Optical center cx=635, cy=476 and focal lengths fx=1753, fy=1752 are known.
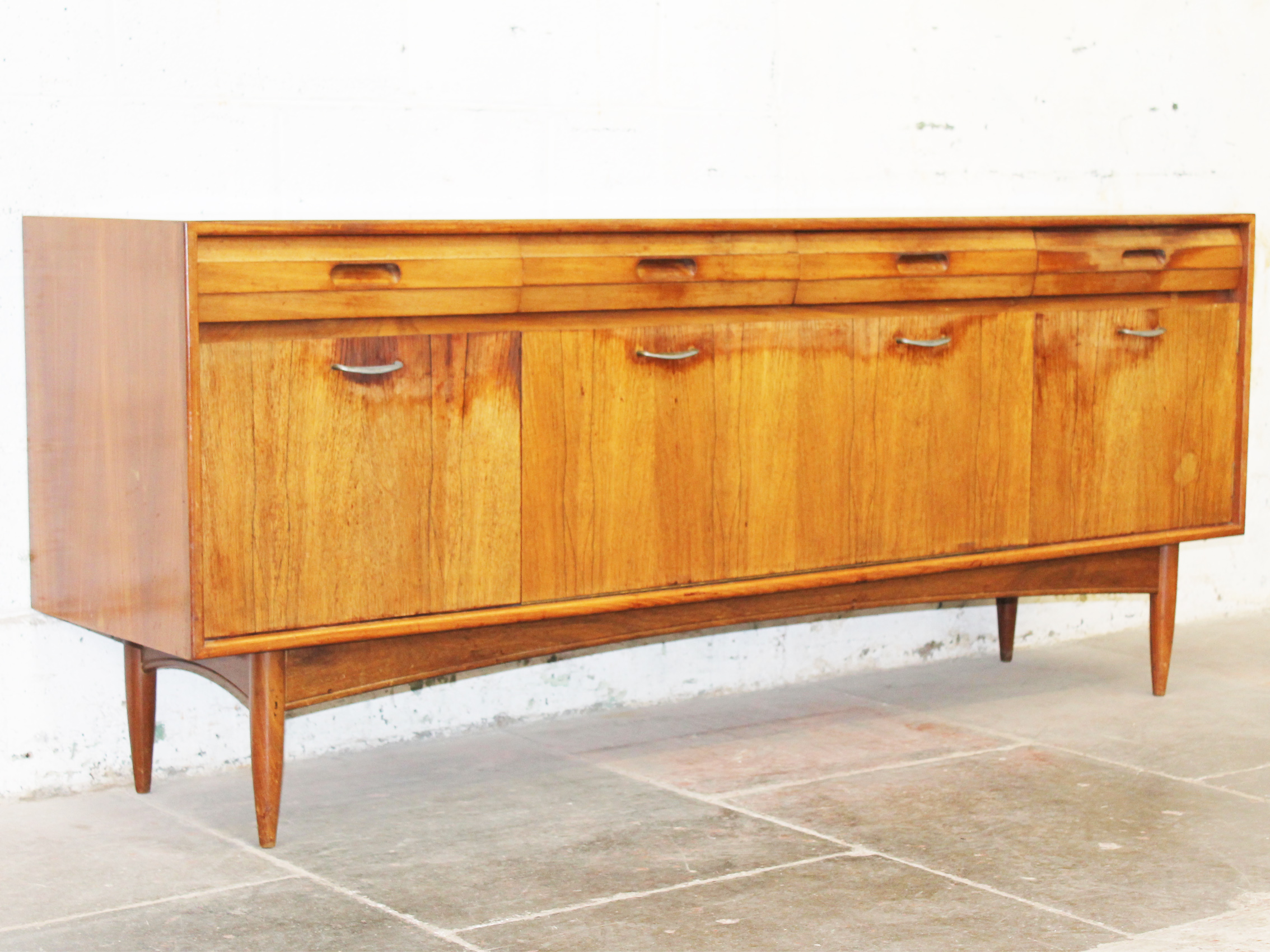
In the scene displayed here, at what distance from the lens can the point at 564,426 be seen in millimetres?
2654

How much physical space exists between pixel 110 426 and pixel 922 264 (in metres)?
1.35

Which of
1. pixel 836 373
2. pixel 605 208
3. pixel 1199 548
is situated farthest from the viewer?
pixel 1199 548

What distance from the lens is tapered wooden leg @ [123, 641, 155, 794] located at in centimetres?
284

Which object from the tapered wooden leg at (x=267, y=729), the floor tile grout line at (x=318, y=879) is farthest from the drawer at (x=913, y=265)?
the floor tile grout line at (x=318, y=879)

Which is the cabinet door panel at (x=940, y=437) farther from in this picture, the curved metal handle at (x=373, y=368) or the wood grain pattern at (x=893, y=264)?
the curved metal handle at (x=373, y=368)

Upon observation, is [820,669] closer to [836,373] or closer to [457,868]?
[836,373]

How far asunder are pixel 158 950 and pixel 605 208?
67.0 inches

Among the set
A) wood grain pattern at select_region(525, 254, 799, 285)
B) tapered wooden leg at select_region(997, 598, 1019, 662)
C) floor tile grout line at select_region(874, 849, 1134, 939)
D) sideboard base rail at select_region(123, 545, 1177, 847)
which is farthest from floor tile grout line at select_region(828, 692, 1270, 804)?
wood grain pattern at select_region(525, 254, 799, 285)

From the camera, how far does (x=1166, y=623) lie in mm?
3484

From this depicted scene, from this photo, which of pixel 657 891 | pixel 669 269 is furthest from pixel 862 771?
pixel 669 269

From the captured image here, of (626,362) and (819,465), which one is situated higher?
(626,362)

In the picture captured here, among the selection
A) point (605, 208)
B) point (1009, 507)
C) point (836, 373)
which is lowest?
point (1009, 507)

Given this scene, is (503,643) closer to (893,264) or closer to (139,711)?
(139,711)

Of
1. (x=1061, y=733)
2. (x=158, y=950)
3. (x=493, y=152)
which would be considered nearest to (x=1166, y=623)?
(x=1061, y=733)
